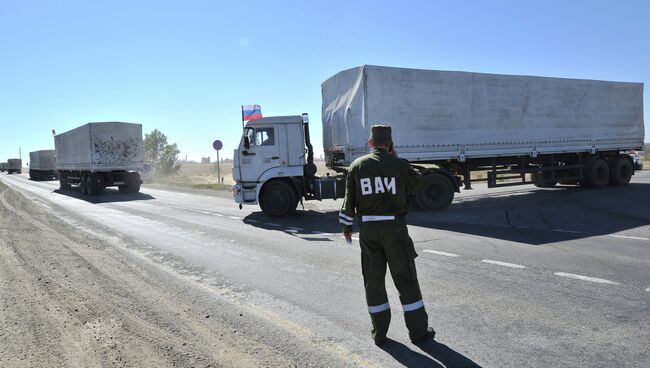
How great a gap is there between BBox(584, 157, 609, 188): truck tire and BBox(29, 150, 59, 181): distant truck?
46.6 meters

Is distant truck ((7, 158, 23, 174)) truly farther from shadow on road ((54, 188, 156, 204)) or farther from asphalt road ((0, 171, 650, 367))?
asphalt road ((0, 171, 650, 367))

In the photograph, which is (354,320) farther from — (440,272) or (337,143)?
(337,143)

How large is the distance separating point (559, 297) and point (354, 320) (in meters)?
2.27

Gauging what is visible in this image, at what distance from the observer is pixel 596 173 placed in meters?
16.6

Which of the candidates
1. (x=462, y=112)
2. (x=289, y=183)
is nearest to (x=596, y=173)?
(x=462, y=112)

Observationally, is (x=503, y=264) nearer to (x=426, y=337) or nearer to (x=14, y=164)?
(x=426, y=337)

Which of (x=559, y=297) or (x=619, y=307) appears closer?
(x=619, y=307)

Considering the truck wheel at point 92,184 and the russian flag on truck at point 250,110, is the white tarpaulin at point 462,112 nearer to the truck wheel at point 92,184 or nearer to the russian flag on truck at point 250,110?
the russian flag on truck at point 250,110

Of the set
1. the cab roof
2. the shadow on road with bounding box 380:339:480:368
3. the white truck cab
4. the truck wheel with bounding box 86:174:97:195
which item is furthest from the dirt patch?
the truck wheel with bounding box 86:174:97:195

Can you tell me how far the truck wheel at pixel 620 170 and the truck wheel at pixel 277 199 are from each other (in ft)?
40.1

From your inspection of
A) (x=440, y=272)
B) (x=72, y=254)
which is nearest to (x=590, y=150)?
(x=440, y=272)

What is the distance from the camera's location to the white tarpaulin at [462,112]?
41.1 feet

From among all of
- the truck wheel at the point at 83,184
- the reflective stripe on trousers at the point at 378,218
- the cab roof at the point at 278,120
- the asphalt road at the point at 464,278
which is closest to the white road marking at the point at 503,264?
the asphalt road at the point at 464,278

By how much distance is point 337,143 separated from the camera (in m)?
13.4
